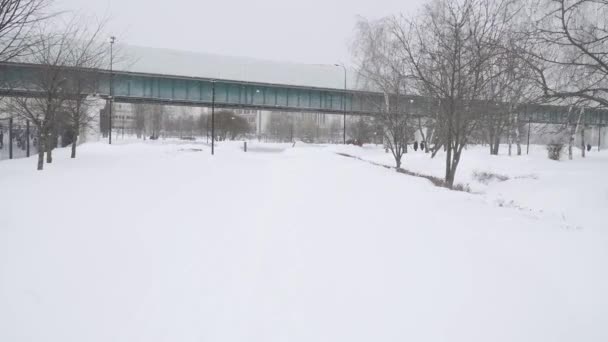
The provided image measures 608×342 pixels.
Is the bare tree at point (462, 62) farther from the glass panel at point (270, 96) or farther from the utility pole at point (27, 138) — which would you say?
the glass panel at point (270, 96)

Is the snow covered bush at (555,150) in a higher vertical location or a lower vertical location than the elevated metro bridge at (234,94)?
lower

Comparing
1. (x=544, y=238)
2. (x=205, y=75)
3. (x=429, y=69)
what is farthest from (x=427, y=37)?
(x=205, y=75)

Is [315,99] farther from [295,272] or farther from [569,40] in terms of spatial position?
[295,272]

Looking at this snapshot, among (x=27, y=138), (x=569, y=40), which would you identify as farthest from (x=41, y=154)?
(x=569, y=40)

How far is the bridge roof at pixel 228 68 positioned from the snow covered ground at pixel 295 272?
113ft

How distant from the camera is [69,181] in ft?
39.1

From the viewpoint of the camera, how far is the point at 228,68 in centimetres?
4350

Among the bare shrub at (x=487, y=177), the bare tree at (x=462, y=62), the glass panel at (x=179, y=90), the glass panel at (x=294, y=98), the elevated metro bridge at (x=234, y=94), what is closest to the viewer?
the bare tree at (x=462, y=62)

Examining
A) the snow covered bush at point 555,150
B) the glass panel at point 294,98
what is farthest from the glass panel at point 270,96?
the snow covered bush at point 555,150

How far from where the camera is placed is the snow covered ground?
11.2ft

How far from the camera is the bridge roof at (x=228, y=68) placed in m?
40.3

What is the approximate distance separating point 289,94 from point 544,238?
4231 centimetres

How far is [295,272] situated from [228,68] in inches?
1630

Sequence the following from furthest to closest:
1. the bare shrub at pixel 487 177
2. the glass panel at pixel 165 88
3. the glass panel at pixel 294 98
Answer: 1. the glass panel at pixel 294 98
2. the glass panel at pixel 165 88
3. the bare shrub at pixel 487 177
